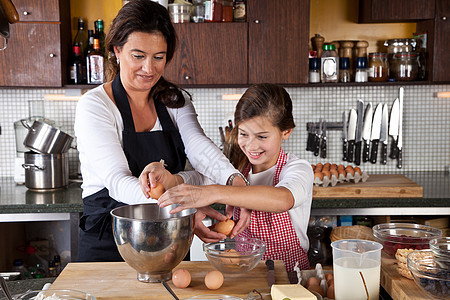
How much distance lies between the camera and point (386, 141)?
3506 mm

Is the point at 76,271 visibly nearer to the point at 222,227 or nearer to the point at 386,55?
the point at 222,227

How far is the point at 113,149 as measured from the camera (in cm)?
173

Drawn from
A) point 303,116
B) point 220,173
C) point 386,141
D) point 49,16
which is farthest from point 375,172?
point 49,16

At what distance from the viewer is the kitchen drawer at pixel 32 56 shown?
316cm

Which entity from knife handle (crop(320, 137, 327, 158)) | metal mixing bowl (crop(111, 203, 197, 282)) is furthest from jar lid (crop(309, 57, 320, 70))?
metal mixing bowl (crop(111, 203, 197, 282))

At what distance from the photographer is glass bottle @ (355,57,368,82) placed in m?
3.35

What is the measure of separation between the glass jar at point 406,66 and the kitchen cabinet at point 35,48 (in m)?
2.08

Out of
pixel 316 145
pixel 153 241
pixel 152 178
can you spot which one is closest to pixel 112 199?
pixel 152 178

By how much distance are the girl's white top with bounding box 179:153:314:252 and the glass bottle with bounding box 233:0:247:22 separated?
140 centimetres

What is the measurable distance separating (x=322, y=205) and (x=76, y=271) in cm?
164

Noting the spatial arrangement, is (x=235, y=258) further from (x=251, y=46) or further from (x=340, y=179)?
(x=251, y=46)

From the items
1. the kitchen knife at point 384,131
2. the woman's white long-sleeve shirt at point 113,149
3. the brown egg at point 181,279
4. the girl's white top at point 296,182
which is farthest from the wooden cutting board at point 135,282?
the kitchen knife at point 384,131

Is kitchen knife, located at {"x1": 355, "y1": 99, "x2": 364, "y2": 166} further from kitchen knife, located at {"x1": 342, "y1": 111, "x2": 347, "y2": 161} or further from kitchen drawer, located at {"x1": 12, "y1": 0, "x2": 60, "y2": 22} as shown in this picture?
kitchen drawer, located at {"x1": 12, "y1": 0, "x2": 60, "y2": 22}

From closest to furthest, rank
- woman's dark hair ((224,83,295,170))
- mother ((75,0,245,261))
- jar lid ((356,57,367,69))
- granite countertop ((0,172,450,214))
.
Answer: mother ((75,0,245,261)) < woman's dark hair ((224,83,295,170)) < granite countertop ((0,172,450,214)) < jar lid ((356,57,367,69))
